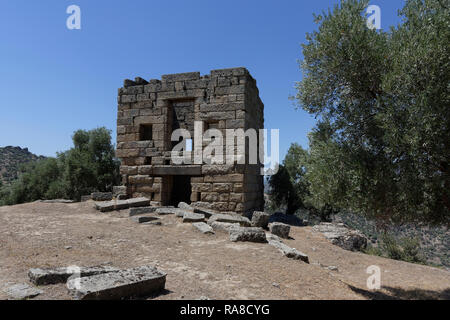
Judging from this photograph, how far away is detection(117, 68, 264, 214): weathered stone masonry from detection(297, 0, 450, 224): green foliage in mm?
3973

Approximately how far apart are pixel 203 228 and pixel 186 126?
222 inches

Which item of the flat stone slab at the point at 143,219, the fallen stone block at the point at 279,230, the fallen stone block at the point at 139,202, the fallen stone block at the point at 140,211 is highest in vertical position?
the fallen stone block at the point at 139,202

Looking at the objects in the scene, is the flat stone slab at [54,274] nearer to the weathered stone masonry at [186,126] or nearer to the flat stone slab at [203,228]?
the flat stone slab at [203,228]

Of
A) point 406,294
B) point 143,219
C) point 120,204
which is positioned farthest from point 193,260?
point 120,204

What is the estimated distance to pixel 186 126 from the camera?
12.8 meters

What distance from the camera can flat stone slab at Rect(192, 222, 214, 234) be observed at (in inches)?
326

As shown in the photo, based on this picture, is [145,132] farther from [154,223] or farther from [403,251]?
[403,251]

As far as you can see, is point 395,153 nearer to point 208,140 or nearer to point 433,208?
point 433,208

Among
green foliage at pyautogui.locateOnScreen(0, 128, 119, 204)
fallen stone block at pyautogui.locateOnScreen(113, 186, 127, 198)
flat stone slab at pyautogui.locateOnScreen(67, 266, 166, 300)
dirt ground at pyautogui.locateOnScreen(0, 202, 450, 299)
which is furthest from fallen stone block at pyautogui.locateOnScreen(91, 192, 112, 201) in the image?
flat stone slab at pyautogui.locateOnScreen(67, 266, 166, 300)

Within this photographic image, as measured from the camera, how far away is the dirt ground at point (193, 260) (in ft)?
15.2

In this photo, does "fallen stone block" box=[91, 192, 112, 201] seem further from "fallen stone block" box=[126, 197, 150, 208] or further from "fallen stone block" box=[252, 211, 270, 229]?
"fallen stone block" box=[252, 211, 270, 229]

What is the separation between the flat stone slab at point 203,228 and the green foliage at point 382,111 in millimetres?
3175

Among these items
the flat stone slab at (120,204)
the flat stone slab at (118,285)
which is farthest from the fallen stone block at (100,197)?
the flat stone slab at (118,285)

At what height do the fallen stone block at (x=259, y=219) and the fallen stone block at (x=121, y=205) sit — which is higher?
the fallen stone block at (x=121, y=205)
